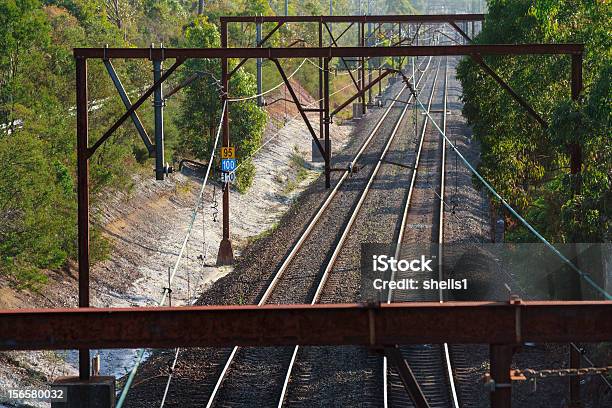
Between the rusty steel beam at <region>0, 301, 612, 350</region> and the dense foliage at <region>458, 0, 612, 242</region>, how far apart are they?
802cm

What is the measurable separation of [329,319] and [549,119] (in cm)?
1146

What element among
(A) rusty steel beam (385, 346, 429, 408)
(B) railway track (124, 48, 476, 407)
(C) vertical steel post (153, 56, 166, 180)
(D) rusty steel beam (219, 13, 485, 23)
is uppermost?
(D) rusty steel beam (219, 13, 485, 23)

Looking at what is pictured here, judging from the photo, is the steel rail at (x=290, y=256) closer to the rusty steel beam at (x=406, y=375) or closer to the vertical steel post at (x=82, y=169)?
the vertical steel post at (x=82, y=169)

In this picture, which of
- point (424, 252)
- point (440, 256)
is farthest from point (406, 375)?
point (424, 252)

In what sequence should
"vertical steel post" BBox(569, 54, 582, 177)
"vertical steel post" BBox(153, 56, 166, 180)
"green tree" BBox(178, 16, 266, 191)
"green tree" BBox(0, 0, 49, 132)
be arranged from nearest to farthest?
"vertical steel post" BBox(153, 56, 166, 180) → "vertical steel post" BBox(569, 54, 582, 177) → "green tree" BBox(0, 0, 49, 132) → "green tree" BBox(178, 16, 266, 191)

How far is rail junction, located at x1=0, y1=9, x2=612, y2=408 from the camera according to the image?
28.0 ft

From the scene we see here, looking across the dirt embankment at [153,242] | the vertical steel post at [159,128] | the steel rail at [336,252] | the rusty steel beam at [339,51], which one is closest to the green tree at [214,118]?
the dirt embankment at [153,242]

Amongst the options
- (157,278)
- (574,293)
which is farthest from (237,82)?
(574,293)

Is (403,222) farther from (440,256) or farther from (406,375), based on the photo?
(406,375)

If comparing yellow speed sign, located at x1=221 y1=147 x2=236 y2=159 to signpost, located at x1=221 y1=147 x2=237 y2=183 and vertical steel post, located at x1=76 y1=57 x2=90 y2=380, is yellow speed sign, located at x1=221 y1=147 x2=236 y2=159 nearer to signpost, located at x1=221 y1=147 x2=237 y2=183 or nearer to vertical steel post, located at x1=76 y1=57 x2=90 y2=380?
signpost, located at x1=221 y1=147 x2=237 y2=183

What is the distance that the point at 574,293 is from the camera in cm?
1892

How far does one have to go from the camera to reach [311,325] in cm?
861

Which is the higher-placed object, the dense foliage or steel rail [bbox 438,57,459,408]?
the dense foliage

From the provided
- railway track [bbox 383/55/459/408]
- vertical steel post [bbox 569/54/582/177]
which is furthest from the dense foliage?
railway track [bbox 383/55/459/408]
